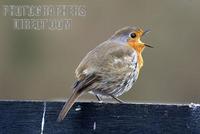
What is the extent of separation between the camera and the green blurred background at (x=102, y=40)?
458 inches

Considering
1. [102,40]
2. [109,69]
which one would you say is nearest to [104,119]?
[109,69]

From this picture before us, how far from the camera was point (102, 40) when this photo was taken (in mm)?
11789

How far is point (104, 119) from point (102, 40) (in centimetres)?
706

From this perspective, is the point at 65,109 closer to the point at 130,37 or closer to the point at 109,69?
the point at 109,69

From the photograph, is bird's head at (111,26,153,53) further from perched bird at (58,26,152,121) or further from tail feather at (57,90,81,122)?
tail feather at (57,90,81,122)

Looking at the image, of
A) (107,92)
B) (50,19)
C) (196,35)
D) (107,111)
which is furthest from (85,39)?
(107,111)

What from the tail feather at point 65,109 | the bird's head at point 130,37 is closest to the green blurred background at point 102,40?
the bird's head at point 130,37

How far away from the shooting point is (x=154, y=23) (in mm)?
12430

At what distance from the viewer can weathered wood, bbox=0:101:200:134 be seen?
470 cm

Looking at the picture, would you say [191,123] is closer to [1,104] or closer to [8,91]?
[1,104]

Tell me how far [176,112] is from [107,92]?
70.7 inches

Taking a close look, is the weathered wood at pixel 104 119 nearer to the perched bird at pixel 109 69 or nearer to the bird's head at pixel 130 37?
the perched bird at pixel 109 69

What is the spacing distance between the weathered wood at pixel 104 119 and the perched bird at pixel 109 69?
0.93 m

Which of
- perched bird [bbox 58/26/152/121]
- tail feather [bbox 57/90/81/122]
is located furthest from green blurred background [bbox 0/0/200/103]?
tail feather [bbox 57/90/81/122]
